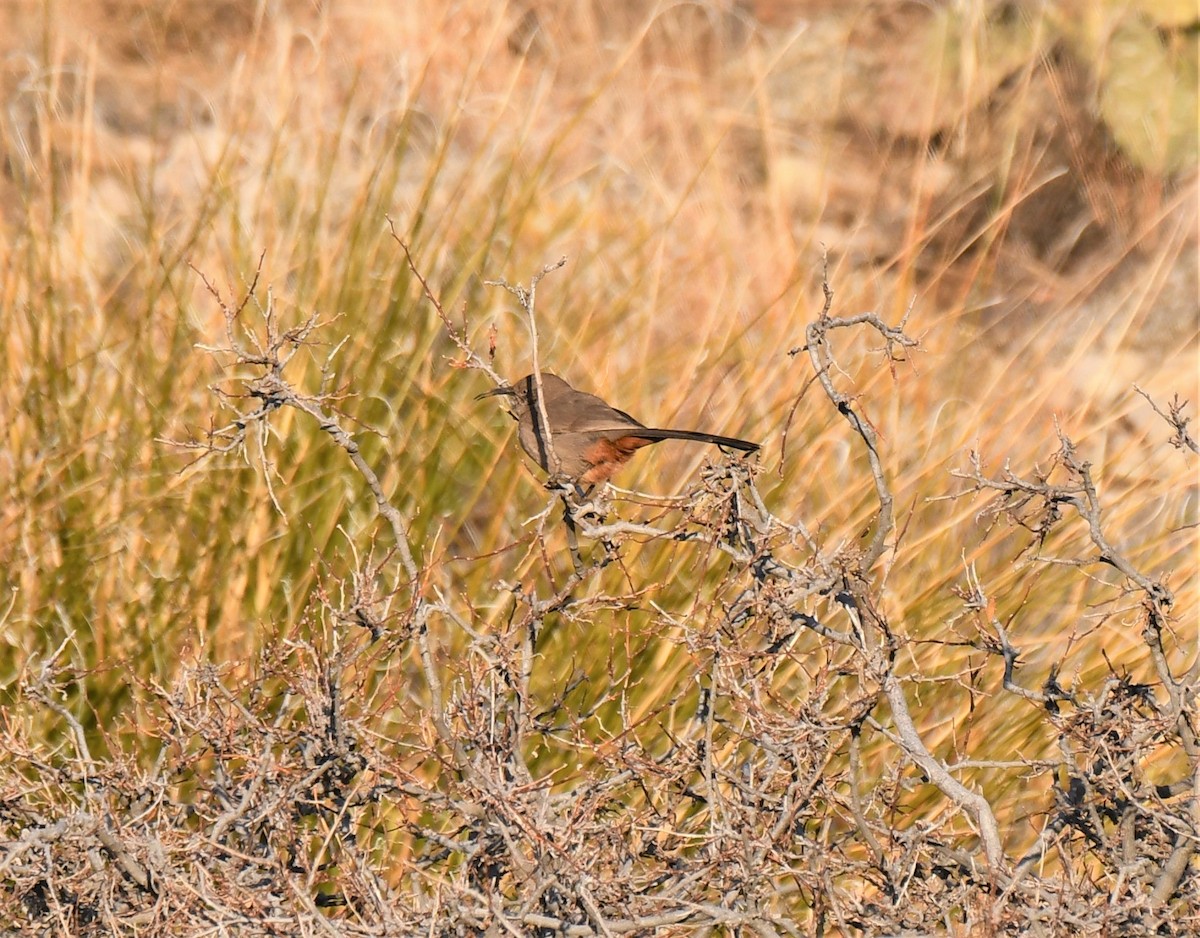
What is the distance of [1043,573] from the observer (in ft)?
13.3

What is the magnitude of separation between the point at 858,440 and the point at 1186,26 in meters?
4.19

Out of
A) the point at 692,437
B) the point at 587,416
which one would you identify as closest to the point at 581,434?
the point at 587,416

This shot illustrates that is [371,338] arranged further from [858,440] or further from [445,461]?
[858,440]

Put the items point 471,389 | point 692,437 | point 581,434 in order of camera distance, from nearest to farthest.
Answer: point 692,437 < point 581,434 < point 471,389

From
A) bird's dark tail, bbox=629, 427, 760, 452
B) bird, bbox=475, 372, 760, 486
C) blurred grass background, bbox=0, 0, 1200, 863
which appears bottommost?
blurred grass background, bbox=0, 0, 1200, 863

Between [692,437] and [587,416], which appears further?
[587,416]

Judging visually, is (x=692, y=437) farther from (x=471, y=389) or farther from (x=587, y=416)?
(x=471, y=389)

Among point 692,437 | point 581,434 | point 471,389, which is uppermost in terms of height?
point 692,437

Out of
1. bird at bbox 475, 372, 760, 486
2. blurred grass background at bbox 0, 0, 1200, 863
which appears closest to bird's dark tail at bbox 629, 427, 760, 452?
bird at bbox 475, 372, 760, 486

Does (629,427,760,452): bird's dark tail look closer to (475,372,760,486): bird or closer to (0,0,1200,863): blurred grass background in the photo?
(475,372,760,486): bird

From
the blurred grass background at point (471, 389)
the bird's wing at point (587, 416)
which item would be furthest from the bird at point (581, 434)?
the blurred grass background at point (471, 389)

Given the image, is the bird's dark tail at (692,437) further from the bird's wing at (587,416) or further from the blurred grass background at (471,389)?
the blurred grass background at (471,389)

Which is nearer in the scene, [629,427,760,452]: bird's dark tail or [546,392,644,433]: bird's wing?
[629,427,760,452]: bird's dark tail

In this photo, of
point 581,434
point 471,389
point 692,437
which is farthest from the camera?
point 471,389
